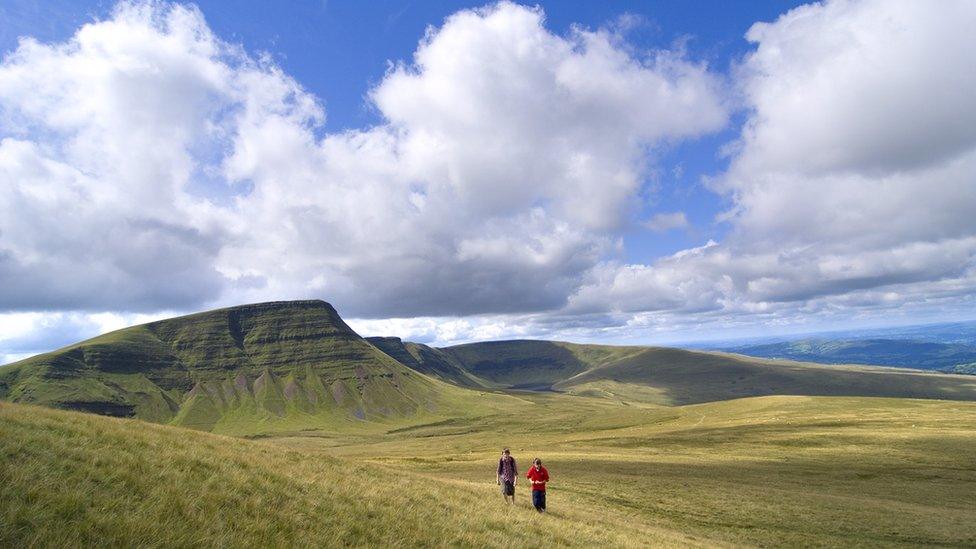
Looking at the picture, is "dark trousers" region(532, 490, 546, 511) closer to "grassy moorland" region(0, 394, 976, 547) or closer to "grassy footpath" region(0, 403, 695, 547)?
"grassy moorland" region(0, 394, 976, 547)

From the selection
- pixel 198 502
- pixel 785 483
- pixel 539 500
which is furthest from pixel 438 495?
pixel 785 483

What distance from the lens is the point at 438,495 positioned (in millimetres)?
24734

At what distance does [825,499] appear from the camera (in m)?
41.3

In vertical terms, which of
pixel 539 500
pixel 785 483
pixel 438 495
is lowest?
pixel 785 483

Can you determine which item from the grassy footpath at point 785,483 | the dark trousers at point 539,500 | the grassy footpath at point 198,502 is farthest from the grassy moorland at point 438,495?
the dark trousers at point 539,500

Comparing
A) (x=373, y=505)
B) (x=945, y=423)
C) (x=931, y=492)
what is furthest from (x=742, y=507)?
(x=945, y=423)

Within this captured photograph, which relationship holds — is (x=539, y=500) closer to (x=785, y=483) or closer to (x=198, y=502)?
(x=198, y=502)

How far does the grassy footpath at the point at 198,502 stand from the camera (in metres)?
10.7

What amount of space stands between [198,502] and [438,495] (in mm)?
13369

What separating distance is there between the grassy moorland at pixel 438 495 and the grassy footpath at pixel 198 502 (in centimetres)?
6

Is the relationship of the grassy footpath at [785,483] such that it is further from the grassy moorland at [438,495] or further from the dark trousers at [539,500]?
the dark trousers at [539,500]

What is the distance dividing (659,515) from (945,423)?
307 ft

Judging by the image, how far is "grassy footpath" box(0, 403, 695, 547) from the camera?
10.7 m

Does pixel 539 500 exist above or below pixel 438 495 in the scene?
below
